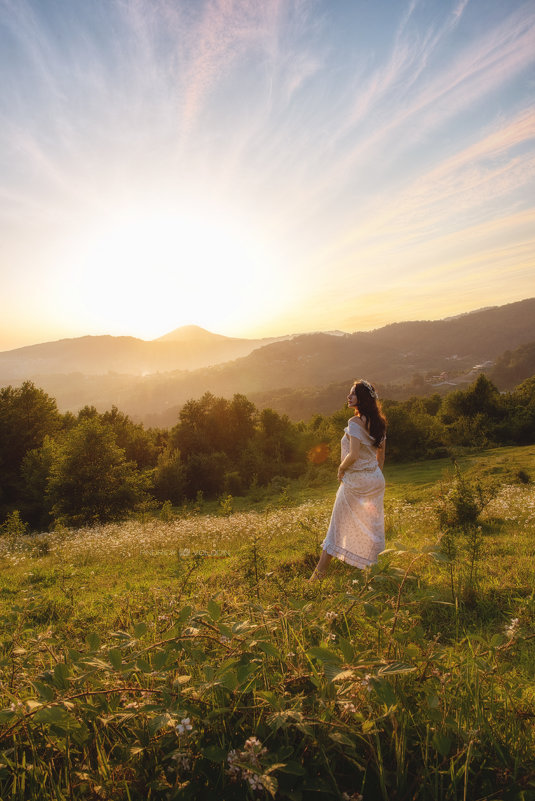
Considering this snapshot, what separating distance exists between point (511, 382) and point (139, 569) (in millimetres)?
177457

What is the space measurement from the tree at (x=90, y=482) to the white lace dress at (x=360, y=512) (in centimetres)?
2161

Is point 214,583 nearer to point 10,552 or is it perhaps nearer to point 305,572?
point 305,572

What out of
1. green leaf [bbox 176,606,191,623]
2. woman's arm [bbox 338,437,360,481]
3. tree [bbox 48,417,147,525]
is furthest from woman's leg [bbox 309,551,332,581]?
tree [bbox 48,417,147,525]

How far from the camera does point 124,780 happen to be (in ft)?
5.09

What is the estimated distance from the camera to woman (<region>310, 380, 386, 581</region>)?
651 centimetres

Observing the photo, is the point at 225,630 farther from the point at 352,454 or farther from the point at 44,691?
the point at 352,454

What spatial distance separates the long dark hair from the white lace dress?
126 millimetres

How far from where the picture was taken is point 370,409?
6836 mm

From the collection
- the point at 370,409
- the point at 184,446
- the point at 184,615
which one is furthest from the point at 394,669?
the point at 184,446

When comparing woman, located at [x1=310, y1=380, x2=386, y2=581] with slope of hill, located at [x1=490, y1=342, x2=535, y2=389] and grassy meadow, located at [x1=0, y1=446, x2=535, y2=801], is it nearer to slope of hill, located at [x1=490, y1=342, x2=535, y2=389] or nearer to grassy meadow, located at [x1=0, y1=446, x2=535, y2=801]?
grassy meadow, located at [x1=0, y1=446, x2=535, y2=801]

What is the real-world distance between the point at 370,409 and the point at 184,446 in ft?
123

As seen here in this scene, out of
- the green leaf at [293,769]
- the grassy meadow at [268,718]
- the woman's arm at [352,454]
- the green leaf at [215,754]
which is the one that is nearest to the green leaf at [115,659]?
the grassy meadow at [268,718]

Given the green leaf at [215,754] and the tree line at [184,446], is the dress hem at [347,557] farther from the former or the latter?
the tree line at [184,446]

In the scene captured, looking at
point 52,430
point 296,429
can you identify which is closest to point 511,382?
point 296,429
